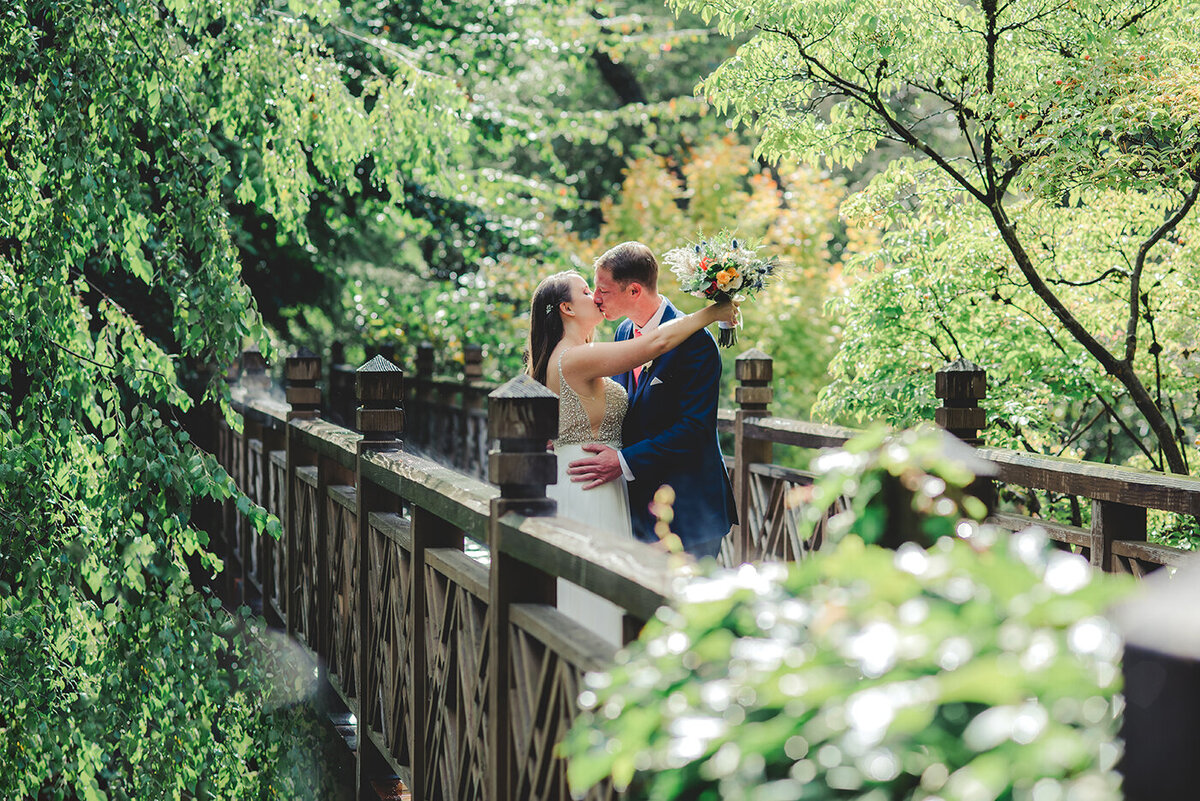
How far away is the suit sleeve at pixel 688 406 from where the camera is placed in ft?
14.6

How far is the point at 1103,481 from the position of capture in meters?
4.42

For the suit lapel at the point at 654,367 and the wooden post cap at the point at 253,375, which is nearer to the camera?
the suit lapel at the point at 654,367

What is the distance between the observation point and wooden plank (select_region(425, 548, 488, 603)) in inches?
132

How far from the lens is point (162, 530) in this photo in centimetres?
413

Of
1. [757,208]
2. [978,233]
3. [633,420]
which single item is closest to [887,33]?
A: [978,233]

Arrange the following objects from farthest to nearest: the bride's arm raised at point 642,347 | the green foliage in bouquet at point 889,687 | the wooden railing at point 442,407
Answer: the wooden railing at point 442,407 → the bride's arm raised at point 642,347 → the green foliage in bouquet at point 889,687

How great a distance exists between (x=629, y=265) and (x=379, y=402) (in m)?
1.17

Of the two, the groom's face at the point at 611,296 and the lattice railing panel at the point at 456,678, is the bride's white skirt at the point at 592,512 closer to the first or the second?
the groom's face at the point at 611,296

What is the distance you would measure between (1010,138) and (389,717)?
13.3ft

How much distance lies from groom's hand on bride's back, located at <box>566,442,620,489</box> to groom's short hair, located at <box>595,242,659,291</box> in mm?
647

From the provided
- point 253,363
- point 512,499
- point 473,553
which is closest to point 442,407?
point 253,363

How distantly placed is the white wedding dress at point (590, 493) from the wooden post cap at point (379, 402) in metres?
0.69

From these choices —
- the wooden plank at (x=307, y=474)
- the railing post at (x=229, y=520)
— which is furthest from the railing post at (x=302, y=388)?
the railing post at (x=229, y=520)

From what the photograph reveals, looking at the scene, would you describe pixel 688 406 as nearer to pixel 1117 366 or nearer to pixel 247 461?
pixel 1117 366
